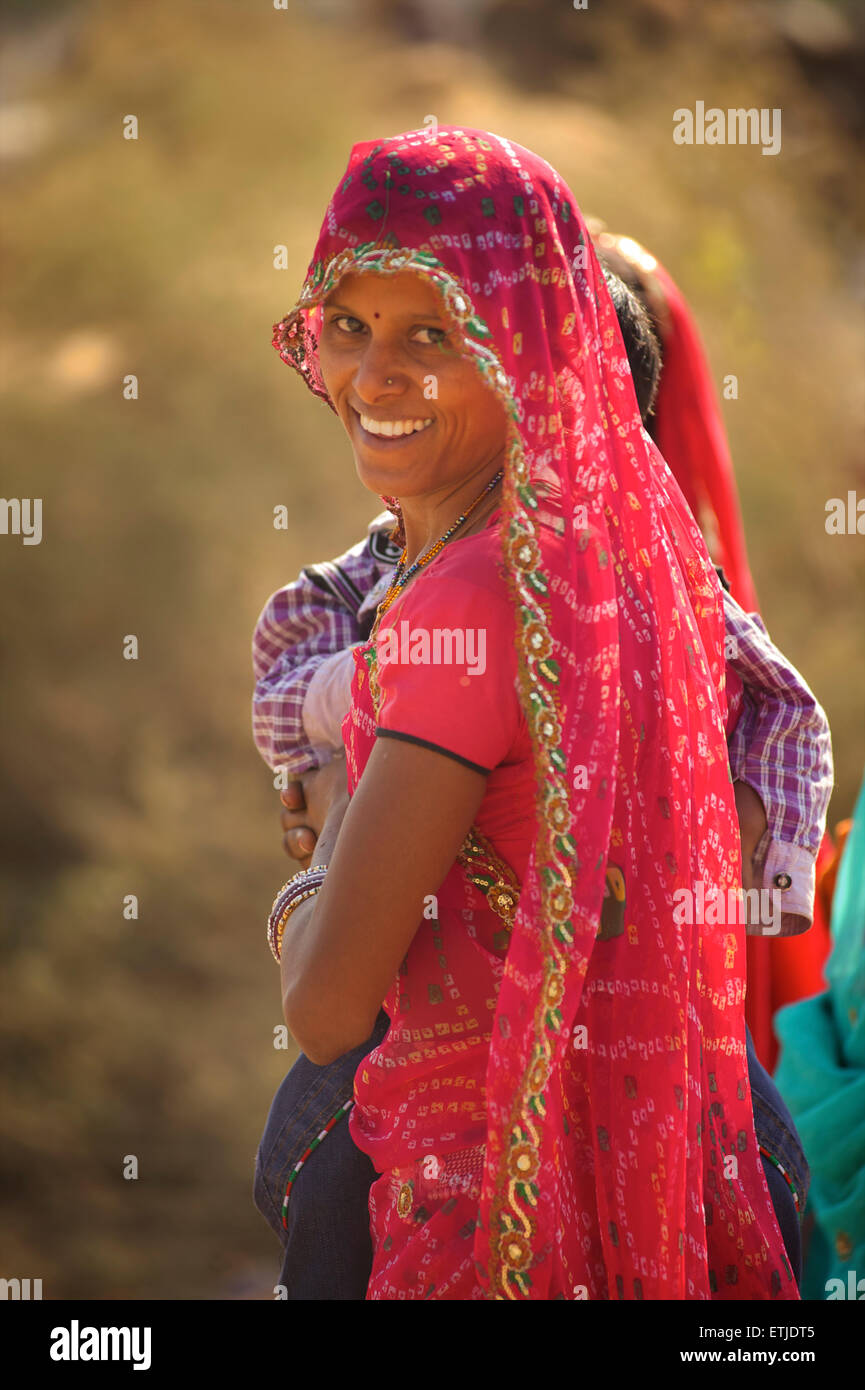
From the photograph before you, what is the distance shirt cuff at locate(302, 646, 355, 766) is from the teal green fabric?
1.29 meters

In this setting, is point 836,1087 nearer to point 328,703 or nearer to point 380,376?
point 328,703

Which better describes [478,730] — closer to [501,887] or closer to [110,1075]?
[501,887]

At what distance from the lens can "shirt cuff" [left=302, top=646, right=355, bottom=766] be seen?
185 centimetres

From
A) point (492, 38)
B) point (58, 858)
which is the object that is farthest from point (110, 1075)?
point (492, 38)

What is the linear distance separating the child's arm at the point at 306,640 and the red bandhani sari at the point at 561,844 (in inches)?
21.1

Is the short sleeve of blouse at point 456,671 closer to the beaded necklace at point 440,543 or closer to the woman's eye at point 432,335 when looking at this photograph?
the beaded necklace at point 440,543

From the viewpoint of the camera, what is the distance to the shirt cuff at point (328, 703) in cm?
185

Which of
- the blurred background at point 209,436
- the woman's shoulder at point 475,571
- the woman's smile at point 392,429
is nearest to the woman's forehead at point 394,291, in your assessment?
the woman's smile at point 392,429

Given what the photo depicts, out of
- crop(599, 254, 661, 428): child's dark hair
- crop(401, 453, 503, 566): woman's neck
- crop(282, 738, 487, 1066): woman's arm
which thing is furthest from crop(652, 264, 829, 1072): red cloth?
crop(282, 738, 487, 1066): woman's arm

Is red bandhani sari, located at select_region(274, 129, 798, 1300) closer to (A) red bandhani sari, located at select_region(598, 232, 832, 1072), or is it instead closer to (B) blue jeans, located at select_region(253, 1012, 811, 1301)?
(B) blue jeans, located at select_region(253, 1012, 811, 1301)
